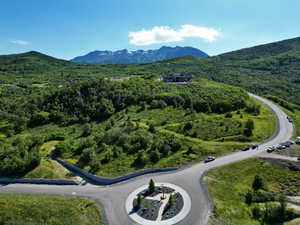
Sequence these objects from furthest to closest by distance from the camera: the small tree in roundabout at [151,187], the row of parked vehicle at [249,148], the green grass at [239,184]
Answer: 1. the row of parked vehicle at [249,148]
2. the small tree in roundabout at [151,187]
3. the green grass at [239,184]

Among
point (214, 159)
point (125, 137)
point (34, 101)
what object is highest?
point (34, 101)

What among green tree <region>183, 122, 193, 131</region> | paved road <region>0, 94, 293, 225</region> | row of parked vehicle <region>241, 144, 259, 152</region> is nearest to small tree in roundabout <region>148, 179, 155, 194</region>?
paved road <region>0, 94, 293, 225</region>

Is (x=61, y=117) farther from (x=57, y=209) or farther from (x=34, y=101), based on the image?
(x=57, y=209)

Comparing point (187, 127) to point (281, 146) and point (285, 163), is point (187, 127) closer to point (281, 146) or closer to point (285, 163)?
point (281, 146)

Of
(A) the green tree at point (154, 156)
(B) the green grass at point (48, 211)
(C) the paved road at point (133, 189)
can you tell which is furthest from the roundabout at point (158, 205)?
(A) the green tree at point (154, 156)

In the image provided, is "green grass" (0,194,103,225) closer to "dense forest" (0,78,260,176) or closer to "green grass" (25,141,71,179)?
"green grass" (25,141,71,179)

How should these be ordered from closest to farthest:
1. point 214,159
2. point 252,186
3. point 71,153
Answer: point 252,186, point 214,159, point 71,153

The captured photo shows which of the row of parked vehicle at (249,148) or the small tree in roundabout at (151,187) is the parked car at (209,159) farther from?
the small tree in roundabout at (151,187)

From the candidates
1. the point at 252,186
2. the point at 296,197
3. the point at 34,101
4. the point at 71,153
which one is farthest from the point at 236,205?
the point at 34,101
